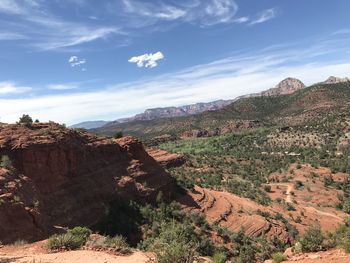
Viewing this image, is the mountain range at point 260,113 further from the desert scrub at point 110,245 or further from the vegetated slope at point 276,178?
the desert scrub at point 110,245

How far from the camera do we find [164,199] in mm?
37781

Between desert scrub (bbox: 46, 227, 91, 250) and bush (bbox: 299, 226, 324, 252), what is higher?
desert scrub (bbox: 46, 227, 91, 250)

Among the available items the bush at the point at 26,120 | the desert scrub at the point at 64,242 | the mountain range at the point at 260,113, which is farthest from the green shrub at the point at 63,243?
the mountain range at the point at 260,113

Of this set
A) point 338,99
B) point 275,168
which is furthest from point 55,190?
point 338,99

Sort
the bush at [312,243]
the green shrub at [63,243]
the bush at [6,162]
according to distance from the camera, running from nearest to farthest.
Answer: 1. the bush at [312,243]
2. the green shrub at [63,243]
3. the bush at [6,162]

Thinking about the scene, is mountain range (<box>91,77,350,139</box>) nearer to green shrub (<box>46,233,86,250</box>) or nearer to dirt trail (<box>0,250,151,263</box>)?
green shrub (<box>46,233,86,250</box>)

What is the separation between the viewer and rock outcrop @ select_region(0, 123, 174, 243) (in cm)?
2144

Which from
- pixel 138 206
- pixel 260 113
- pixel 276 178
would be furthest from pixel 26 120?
pixel 260 113

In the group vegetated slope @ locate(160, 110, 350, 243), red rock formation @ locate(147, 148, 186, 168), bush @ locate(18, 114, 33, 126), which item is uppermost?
bush @ locate(18, 114, 33, 126)

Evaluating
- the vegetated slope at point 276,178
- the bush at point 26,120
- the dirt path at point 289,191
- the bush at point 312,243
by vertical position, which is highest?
the bush at point 26,120

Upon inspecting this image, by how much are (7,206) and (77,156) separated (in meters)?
11.9

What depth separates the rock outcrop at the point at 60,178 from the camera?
21438mm

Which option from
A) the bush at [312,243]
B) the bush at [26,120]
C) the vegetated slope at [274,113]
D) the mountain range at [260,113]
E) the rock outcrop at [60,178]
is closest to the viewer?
the bush at [312,243]

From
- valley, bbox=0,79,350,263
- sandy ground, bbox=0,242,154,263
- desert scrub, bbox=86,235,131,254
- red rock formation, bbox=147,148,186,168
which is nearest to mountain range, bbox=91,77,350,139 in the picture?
red rock formation, bbox=147,148,186,168
